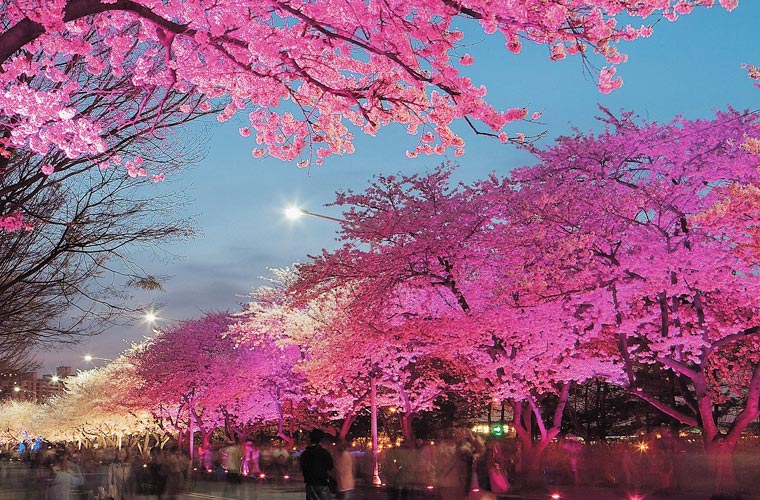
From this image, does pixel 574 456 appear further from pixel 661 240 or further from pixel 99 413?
pixel 99 413

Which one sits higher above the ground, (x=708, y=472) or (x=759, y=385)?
(x=759, y=385)

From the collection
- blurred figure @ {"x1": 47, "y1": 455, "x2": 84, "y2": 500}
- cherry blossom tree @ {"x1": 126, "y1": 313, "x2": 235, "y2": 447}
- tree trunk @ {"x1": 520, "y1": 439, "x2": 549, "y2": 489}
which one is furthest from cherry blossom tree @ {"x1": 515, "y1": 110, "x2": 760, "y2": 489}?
cherry blossom tree @ {"x1": 126, "y1": 313, "x2": 235, "y2": 447}

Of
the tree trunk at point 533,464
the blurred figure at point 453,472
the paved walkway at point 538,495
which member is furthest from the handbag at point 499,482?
the blurred figure at point 453,472

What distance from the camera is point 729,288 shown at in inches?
769

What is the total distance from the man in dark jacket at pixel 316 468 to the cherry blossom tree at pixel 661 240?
10.5 m

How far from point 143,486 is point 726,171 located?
15942mm

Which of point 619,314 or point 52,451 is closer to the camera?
point 619,314

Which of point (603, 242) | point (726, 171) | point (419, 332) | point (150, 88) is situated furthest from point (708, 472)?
point (150, 88)

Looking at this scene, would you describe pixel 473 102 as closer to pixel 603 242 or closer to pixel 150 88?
pixel 150 88

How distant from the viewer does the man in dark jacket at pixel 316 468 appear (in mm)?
10898

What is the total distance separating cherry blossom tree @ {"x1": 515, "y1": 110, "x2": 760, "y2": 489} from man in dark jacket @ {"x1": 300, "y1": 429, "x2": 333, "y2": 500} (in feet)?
34.4

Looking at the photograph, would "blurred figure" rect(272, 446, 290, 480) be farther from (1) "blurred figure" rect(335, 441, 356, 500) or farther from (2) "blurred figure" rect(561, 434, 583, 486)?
(1) "blurred figure" rect(335, 441, 356, 500)

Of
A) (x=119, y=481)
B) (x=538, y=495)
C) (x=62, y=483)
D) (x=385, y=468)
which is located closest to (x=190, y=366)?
(x=385, y=468)

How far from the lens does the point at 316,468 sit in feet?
36.0
